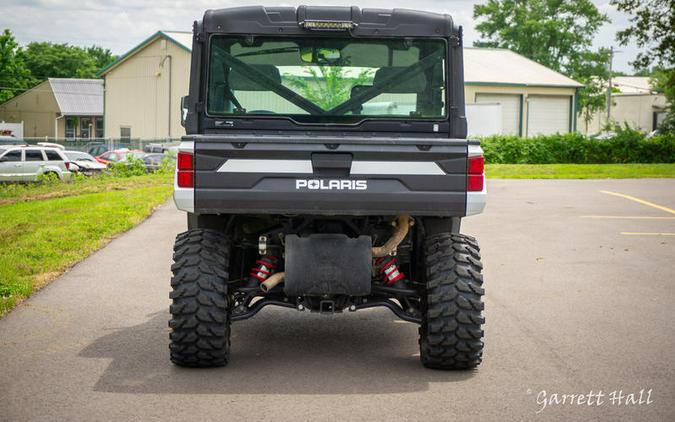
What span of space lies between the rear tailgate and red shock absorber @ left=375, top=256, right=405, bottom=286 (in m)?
0.75

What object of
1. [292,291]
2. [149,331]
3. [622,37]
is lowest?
[149,331]

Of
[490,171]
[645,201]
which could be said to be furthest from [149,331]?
[490,171]

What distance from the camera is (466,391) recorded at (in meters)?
6.22

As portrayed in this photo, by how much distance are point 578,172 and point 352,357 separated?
86.6ft

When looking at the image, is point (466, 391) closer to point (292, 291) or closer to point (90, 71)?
point (292, 291)

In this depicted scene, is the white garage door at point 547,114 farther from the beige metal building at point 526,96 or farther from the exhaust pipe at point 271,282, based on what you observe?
the exhaust pipe at point 271,282

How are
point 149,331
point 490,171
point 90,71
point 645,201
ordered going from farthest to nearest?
point 90,71
point 490,171
point 645,201
point 149,331

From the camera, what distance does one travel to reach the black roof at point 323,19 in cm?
751

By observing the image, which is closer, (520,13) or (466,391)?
(466,391)

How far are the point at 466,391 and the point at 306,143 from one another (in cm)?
195

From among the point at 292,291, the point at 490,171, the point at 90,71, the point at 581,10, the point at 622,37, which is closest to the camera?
the point at 292,291

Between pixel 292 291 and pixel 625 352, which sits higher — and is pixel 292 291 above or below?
above

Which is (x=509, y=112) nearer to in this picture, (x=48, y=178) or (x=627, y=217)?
(x=48, y=178)

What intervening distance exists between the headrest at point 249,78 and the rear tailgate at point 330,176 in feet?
3.94
